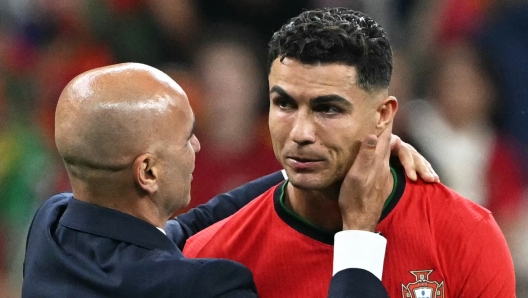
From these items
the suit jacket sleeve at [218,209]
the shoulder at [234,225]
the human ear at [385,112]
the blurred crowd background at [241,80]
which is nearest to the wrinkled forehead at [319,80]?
the human ear at [385,112]

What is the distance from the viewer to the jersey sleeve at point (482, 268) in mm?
1913

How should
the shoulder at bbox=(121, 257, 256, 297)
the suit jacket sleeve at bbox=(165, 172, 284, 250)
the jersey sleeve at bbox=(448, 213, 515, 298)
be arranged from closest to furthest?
the shoulder at bbox=(121, 257, 256, 297), the jersey sleeve at bbox=(448, 213, 515, 298), the suit jacket sleeve at bbox=(165, 172, 284, 250)

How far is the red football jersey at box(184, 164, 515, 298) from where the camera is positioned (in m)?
1.94

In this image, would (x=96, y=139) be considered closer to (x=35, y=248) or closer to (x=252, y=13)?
(x=35, y=248)

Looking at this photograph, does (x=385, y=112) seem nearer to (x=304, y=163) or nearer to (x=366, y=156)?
(x=366, y=156)

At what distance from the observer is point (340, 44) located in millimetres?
1954

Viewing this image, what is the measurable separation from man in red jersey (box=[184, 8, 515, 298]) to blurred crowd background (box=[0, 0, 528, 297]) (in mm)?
1612

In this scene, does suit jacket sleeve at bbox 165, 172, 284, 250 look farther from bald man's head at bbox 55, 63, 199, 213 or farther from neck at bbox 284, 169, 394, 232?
bald man's head at bbox 55, 63, 199, 213

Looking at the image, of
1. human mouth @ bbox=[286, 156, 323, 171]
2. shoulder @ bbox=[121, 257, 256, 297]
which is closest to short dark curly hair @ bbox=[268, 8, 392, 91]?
human mouth @ bbox=[286, 156, 323, 171]

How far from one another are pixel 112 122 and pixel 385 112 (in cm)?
73

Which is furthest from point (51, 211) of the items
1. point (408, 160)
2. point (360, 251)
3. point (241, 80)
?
point (241, 80)

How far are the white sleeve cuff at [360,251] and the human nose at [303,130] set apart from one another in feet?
0.84

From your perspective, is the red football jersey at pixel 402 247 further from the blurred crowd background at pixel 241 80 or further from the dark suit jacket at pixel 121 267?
A: the blurred crowd background at pixel 241 80

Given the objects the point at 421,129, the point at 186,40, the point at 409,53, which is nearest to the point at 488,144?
the point at 421,129
